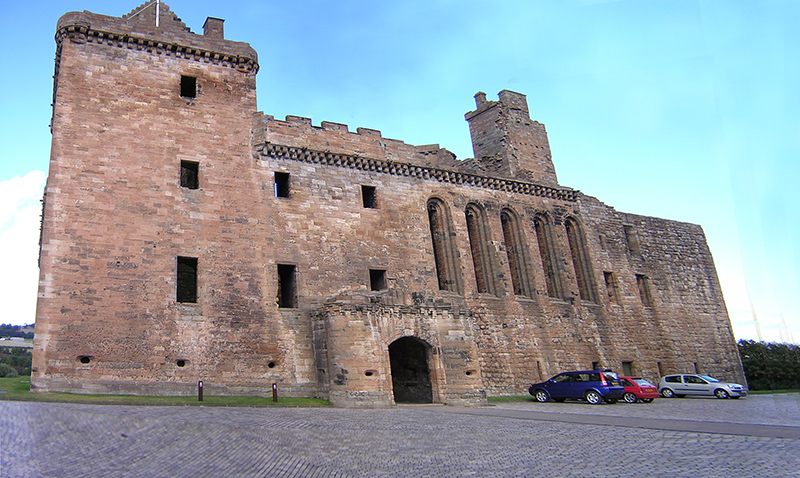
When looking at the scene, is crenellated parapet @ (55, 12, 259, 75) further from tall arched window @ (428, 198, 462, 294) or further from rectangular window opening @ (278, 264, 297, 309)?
tall arched window @ (428, 198, 462, 294)

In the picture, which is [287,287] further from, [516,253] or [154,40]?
[516,253]

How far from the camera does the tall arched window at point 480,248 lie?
2538 cm

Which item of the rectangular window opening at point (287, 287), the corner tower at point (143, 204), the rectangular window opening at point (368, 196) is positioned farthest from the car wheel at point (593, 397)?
the corner tower at point (143, 204)

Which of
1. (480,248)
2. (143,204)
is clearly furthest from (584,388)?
(143,204)

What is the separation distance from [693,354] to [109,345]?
1127 inches

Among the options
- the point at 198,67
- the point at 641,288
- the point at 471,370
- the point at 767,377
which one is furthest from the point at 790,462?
the point at 767,377

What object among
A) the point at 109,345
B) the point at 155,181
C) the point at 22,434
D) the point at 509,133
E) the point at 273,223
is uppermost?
the point at 509,133

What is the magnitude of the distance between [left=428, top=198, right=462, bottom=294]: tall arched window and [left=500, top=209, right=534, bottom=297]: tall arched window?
3.30 meters

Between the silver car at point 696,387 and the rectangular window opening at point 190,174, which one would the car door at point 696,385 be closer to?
the silver car at point 696,387

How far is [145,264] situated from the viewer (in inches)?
704

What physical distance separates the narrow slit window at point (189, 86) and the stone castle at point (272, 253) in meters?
0.06

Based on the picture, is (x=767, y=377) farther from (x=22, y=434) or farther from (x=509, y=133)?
(x=22, y=434)

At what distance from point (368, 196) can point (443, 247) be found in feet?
13.6

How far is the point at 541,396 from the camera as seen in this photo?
21297mm
